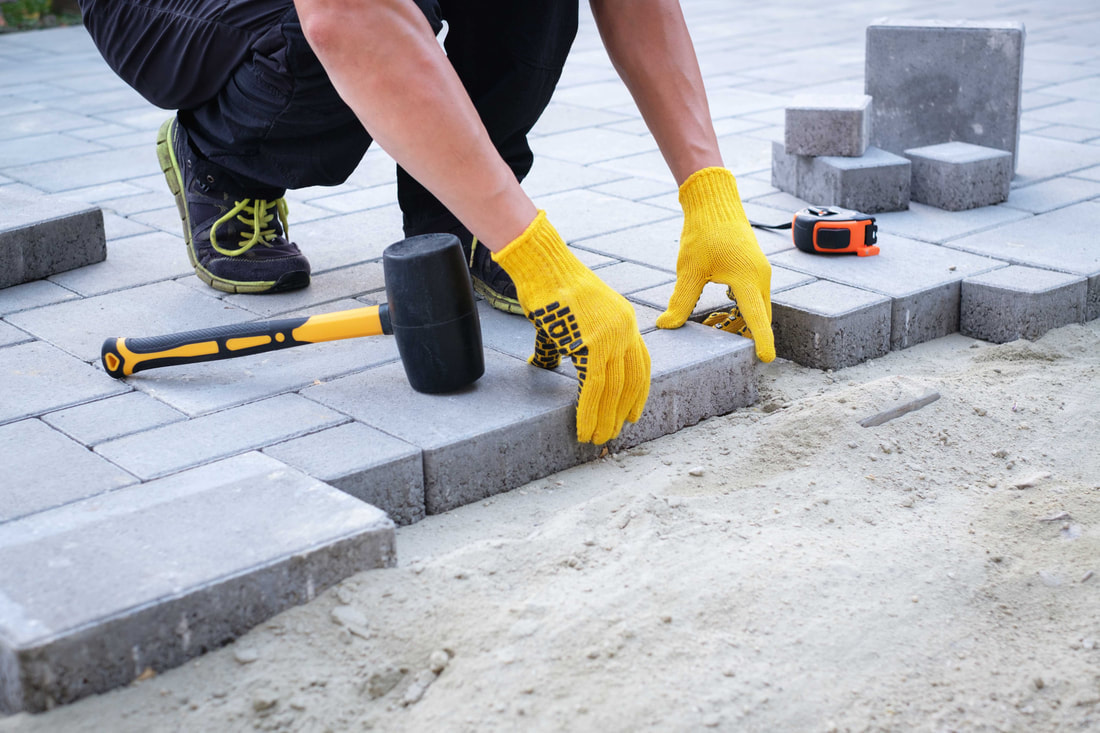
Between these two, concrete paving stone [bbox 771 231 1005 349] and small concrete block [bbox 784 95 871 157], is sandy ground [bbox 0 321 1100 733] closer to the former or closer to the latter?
concrete paving stone [bbox 771 231 1005 349]

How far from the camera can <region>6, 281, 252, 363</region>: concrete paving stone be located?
2584 mm

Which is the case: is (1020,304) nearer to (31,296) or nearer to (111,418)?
(111,418)

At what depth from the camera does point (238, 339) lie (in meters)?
2.26

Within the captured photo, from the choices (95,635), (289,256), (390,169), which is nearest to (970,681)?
(95,635)

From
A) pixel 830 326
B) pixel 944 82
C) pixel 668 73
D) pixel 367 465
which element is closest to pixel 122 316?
pixel 367 465

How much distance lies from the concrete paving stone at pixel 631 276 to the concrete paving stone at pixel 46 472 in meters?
1.34

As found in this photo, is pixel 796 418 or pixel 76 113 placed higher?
pixel 76 113

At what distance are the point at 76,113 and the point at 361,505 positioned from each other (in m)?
4.42

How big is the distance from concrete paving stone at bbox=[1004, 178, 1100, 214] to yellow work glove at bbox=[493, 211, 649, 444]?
199 centimetres

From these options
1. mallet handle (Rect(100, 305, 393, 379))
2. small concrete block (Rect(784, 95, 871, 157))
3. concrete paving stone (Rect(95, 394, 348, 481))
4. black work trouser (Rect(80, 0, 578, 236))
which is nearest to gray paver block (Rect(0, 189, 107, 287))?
black work trouser (Rect(80, 0, 578, 236))

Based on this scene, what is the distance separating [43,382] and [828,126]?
2473 millimetres

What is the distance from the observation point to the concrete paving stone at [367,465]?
188 cm

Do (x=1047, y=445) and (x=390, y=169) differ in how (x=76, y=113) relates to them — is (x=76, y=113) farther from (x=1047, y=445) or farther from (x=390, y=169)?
(x=1047, y=445)

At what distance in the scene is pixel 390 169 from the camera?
13.9 ft
